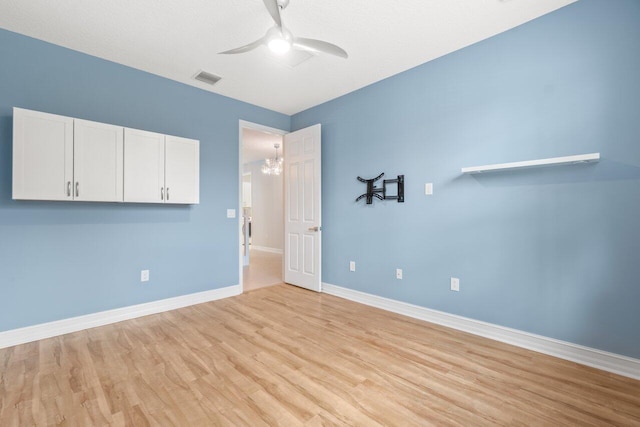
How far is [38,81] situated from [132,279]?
217 cm

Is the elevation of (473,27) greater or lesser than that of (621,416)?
greater

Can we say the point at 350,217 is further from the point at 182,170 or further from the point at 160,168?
the point at 160,168

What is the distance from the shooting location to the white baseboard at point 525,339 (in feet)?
6.79

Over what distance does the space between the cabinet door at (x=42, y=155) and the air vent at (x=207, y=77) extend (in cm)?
142

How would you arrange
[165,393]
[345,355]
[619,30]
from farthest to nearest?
[345,355] → [619,30] → [165,393]

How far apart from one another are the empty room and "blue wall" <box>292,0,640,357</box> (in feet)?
0.05

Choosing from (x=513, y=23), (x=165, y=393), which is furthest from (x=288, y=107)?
(x=165, y=393)

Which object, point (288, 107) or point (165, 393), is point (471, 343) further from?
point (288, 107)

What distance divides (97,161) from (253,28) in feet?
6.62

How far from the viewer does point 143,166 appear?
307cm

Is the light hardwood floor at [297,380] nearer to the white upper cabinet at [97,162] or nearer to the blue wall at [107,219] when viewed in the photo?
the blue wall at [107,219]

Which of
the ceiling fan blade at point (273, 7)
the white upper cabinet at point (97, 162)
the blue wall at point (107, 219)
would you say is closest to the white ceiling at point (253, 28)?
the blue wall at point (107, 219)

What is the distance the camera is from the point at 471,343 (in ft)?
8.39

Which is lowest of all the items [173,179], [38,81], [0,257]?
[0,257]
